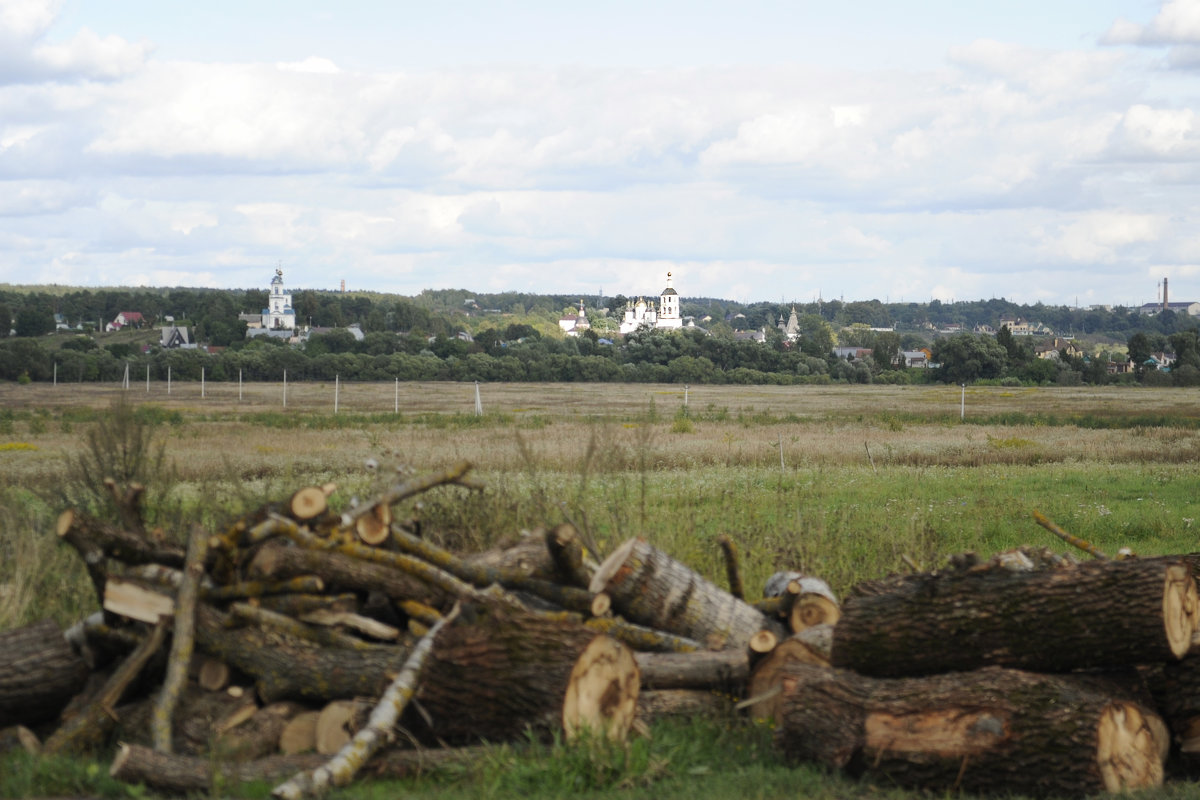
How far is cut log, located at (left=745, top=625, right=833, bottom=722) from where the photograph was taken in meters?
7.59

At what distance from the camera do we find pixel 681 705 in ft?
25.1

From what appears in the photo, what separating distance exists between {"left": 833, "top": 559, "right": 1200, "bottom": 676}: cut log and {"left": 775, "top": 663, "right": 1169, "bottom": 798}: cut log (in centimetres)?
20

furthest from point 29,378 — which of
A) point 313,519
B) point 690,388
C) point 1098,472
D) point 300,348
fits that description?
point 313,519

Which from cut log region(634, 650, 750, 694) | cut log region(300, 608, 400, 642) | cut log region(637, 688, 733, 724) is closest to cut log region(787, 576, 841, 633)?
cut log region(634, 650, 750, 694)

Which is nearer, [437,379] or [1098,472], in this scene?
[1098,472]

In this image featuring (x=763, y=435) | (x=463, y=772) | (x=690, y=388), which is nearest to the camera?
(x=463, y=772)

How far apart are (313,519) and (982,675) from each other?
4516mm

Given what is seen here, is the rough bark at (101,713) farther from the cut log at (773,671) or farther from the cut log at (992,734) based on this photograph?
the cut log at (992,734)

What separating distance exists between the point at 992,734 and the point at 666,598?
8.31ft

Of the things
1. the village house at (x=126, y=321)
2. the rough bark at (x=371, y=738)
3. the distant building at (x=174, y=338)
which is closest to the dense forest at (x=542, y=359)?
the distant building at (x=174, y=338)

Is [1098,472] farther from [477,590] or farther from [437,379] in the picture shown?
[437,379]

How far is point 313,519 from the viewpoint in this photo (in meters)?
8.09

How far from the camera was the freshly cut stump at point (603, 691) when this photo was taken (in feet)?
22.5

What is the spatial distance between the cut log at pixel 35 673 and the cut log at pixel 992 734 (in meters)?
4.62
